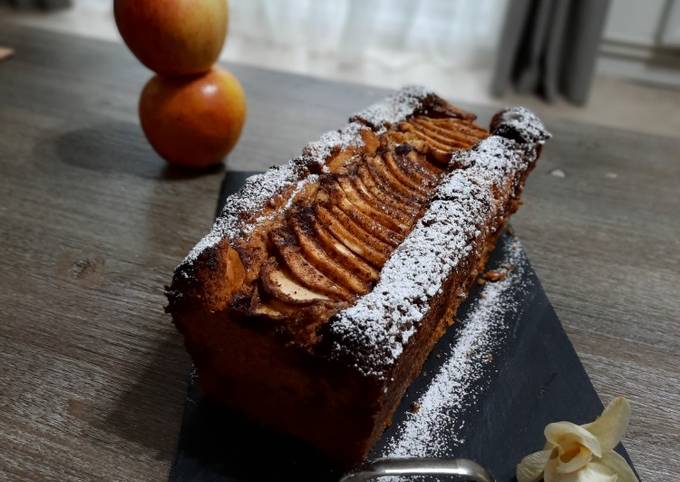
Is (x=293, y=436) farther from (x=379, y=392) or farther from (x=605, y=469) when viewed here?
(x=605, y=469)

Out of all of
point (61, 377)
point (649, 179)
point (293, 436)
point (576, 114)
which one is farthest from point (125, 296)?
point (576, 114)

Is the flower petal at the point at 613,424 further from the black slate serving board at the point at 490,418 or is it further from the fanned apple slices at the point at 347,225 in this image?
the fanned apple slices at the point at 347,225

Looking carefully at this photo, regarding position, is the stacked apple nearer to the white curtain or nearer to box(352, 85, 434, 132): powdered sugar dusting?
box(352, 85, 434, 132): powdered sugar dusting

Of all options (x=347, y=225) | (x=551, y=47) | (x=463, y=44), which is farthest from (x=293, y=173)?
(x=463, y=44)

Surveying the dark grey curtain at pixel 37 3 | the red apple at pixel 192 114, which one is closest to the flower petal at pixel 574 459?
the red apple at pixel 192 114

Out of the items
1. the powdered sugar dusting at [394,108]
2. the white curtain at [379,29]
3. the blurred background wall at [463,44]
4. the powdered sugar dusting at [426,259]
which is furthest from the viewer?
the white curtain at [379,29]

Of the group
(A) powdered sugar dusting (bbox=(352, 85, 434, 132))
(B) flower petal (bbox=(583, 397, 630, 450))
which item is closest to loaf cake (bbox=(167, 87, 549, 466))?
(A) powdered sugar dusting (bbox=(352, 85, 434, 132))
